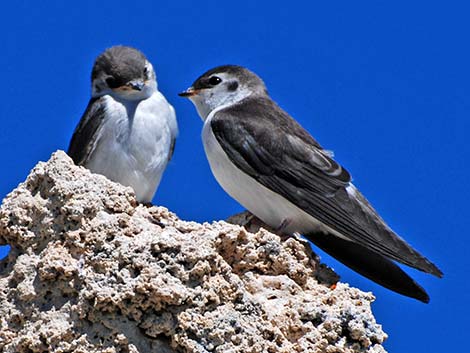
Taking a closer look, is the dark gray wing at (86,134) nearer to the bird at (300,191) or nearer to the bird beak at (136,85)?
the bird beak at (136,85)

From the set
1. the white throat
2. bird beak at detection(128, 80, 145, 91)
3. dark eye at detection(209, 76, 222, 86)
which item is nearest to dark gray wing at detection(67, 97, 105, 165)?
bird beak at detection(128, 80, 145, 91)

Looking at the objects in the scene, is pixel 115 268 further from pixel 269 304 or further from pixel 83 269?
pixel 269 304

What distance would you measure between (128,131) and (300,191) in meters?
1.81

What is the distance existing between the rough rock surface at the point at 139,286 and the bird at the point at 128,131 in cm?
285

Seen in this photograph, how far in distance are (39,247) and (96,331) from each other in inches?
31.6

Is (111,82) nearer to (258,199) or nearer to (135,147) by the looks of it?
(135,147)

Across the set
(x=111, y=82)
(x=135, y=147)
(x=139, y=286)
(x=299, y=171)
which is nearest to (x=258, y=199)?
(x=299, y=171)

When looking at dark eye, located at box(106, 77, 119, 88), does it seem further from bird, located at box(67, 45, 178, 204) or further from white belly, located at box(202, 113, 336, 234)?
white belly, located at box(202, 113, 336, 234)

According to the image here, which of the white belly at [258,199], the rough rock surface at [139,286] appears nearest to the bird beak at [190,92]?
the white belly at [258,199]

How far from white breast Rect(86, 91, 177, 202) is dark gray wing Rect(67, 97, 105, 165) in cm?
5

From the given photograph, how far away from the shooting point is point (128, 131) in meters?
10.4

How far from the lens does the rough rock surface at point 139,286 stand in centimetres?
654

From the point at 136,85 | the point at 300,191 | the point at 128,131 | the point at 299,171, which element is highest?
the point at 136,85

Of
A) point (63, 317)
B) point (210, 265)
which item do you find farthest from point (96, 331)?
point (210, 265)
